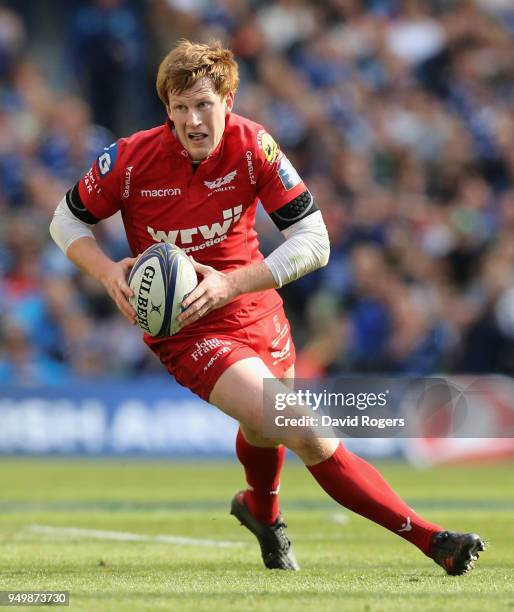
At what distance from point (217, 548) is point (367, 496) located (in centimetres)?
188

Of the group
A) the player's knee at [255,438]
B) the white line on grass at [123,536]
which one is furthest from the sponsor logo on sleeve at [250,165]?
the white line on grass at [123,536]

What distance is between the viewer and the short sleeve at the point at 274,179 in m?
6.61

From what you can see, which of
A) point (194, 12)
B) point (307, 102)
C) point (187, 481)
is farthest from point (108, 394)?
point (194, 12)

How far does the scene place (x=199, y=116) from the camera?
255 inches

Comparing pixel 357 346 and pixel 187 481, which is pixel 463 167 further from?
pixel 187 481

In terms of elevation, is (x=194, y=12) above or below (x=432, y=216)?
above

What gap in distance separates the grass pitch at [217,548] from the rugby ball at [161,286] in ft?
3.94

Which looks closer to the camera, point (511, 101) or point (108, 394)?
point (108, 394)

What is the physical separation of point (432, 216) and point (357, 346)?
8.49 ft

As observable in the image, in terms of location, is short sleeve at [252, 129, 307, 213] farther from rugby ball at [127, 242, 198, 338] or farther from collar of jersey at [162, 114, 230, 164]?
rugby ball at [127, 242, 198, 338]

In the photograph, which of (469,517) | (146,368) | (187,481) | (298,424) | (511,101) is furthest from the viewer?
(511,101)

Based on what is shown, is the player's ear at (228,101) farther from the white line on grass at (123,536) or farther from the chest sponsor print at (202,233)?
the white line on grass at (123,536)

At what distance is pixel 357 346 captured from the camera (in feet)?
51.8

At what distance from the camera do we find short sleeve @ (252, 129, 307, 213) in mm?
6613
